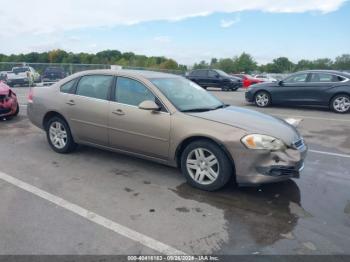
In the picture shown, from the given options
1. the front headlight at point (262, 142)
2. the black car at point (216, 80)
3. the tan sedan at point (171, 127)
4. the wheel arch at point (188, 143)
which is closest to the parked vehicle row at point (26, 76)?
the black car at point (216, 80)

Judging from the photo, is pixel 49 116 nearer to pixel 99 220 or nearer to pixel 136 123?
pixel 136 123

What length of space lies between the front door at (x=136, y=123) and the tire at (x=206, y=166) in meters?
0.37

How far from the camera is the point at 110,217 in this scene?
388 centimetres

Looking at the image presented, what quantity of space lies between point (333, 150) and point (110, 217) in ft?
16.0

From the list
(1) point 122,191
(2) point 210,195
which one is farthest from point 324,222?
(1) point 122,191

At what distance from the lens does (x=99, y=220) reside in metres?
3.80

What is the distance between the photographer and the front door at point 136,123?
16.3 feet

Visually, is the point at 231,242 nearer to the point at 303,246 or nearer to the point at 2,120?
the point at 303,246

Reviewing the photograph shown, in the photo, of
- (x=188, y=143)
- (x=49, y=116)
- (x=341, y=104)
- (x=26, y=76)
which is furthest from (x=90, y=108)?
(x=26, y=76)

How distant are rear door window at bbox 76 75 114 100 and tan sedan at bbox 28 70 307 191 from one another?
2 centimetres

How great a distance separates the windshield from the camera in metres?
5.14

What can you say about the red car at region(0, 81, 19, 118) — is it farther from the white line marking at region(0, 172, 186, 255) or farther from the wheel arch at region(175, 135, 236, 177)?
the wheel arch at region(175, 135, 236, 177)

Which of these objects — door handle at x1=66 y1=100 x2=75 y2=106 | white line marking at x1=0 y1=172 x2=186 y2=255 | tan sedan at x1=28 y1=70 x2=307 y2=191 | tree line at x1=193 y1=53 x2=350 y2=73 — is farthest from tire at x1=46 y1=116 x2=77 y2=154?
tree line at x1=193 y1=53 x2=350 y2=73

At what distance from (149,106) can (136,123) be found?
0.36 meters
